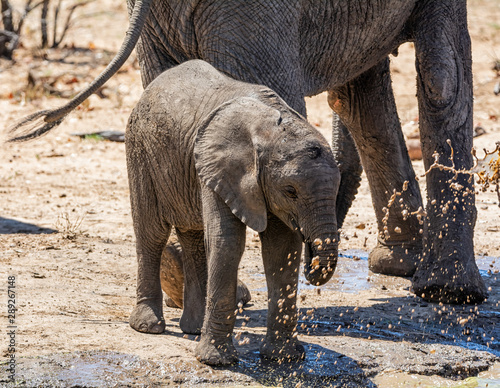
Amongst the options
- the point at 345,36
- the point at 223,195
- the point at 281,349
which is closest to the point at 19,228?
the point at 345,36

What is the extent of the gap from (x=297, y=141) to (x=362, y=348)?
1252 mm

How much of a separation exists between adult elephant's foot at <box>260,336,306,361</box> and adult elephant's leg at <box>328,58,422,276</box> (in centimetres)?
212

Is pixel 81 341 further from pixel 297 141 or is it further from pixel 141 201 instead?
pixel 297 141

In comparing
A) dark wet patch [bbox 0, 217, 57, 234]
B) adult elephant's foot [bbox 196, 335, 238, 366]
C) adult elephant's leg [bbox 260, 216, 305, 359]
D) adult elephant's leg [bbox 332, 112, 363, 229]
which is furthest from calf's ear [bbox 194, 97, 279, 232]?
dark wet patch [bbox 0, 217, 57, 234]

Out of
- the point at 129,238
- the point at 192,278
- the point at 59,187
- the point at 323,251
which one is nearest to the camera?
the point at 323,251

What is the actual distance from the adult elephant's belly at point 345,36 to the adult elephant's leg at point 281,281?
1342 mm

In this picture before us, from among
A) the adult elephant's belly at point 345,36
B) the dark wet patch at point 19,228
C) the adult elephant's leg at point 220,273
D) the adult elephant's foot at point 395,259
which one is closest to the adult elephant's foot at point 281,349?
the adult elephant's leg at point 220,273

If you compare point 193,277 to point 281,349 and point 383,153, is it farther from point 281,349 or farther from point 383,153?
point 383,153

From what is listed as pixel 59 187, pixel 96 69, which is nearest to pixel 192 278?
pixel 59 187

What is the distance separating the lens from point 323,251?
Answer: 138 inches

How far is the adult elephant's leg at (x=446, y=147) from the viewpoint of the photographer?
5.21 metres

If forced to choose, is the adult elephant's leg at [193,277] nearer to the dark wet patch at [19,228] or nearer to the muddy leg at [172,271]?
the muddy leg at [172,271]

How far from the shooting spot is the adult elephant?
179 inches

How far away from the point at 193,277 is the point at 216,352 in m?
0.67
